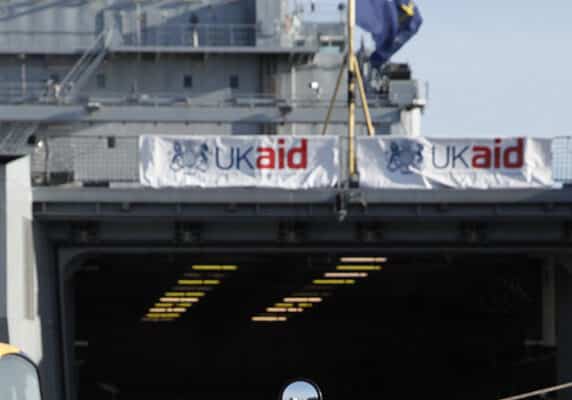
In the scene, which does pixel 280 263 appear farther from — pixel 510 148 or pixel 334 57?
pixel 334 57

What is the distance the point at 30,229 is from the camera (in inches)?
1656

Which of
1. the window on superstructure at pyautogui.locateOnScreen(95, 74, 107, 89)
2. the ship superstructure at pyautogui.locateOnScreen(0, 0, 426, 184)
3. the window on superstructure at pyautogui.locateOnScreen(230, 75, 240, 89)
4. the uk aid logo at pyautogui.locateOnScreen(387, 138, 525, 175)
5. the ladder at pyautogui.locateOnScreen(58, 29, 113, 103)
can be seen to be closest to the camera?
the uk aid logo at pyautogui.locateOnScreen(387, 138, 525, 175)

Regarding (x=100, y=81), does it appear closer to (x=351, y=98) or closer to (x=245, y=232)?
(x=351, y=98)

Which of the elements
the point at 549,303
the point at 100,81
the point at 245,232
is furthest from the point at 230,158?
the point at 100,81

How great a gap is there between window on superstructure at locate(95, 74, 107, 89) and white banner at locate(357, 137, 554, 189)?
26.7 m

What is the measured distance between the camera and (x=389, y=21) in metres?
51.1

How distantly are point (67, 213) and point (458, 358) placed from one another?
2415 cm

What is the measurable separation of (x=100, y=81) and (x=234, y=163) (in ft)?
86.4

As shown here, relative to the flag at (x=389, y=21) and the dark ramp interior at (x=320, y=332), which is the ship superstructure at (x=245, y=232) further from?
the flag at (x=389, y=21)

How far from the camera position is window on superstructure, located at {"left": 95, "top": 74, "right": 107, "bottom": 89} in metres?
68.4

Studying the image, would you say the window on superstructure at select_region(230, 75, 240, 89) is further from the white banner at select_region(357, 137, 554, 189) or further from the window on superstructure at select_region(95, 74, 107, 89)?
the white banner at select_region(357, 137, 554, 189)

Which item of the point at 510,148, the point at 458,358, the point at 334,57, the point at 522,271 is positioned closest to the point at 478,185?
the point at 510,148

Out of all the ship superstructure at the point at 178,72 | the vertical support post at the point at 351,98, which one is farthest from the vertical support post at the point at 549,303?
the ship superstructure at the point at 178,72

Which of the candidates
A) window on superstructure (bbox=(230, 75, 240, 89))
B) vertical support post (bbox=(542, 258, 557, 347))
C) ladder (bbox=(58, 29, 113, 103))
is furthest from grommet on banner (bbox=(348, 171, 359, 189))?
window on superstructure (bbox=(230, 75, 240, 89))
